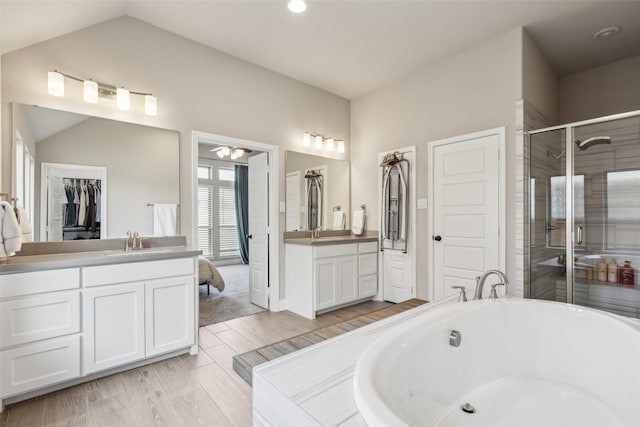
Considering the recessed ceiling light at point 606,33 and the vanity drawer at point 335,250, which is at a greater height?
the recessed ceiling light at point 606,33

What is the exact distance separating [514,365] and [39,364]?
2801 millimetres

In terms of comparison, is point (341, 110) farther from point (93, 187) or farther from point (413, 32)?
point (93, 187)

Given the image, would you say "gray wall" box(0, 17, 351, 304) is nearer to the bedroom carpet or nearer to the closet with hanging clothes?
the closet with hanging clothes

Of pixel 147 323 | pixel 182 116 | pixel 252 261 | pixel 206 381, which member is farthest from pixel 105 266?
pixel 252 261

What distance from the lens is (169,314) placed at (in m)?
2.34

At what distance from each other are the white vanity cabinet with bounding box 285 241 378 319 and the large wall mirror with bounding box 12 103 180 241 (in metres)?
1.47

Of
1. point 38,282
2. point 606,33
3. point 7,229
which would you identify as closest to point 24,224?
point 7,229

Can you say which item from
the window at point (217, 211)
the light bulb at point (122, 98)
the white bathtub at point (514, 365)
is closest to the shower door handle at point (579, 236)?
the white bathtub at point (514, 365)

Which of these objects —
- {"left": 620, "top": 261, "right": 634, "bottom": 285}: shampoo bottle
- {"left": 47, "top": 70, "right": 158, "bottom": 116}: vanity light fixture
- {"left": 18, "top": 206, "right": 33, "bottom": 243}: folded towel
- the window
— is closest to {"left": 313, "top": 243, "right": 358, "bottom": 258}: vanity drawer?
{"left": 47, "top": 70, "right": 158, "bottom": 116}: vanity light fixture

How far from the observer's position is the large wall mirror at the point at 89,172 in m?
2.25

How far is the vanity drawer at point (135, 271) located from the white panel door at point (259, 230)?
1.33m

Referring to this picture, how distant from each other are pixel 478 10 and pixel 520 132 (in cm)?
110

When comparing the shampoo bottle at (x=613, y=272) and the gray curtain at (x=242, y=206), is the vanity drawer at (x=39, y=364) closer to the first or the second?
the shampoo bottle at (x=613, y=272)

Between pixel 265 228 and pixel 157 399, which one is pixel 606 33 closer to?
pixel 265 228
